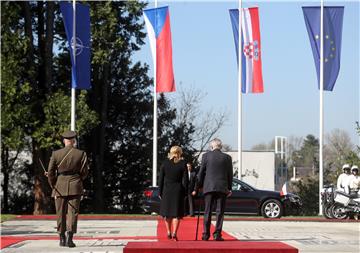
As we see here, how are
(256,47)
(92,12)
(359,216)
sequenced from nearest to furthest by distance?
(359,216)
(256,47)
(92,12)

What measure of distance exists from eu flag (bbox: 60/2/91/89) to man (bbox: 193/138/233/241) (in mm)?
15314

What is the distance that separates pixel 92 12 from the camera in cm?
3250

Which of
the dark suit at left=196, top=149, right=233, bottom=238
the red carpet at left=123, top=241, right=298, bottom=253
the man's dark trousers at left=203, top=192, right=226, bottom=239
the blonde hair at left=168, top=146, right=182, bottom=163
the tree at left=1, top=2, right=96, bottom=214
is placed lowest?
the red carpet at left=123, top=241, right=298, bottom=253

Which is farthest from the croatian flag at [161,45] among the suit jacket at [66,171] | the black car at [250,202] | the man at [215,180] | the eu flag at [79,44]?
the suit jacket at [66,171]

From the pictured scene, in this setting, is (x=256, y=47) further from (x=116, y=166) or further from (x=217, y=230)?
(x=217, y=230)

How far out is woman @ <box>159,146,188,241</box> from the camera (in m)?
13.3

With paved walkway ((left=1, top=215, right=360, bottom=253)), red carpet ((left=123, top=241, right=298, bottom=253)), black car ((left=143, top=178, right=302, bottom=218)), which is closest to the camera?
red carpet ((left=123, top=241, right=298, bottom=253))

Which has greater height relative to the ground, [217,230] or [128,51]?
[128,51]

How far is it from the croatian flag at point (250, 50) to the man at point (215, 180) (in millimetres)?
16267

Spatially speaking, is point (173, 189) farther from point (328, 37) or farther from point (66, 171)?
point (328, 37)

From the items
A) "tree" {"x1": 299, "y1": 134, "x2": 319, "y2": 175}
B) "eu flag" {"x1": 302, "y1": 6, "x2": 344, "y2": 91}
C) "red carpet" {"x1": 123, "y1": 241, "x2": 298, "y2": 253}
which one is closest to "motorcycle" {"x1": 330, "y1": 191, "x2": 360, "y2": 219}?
"eu flag" {"x1": 302, "y1": 6, "x2": 344, "y2": 91}

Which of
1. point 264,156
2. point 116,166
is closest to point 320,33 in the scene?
point 116,166

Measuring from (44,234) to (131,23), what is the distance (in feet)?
69.2

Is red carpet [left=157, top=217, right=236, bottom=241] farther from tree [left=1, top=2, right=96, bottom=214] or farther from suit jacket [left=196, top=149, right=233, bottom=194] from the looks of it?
tree [left=1, top=2, right=96, bottom=214]
